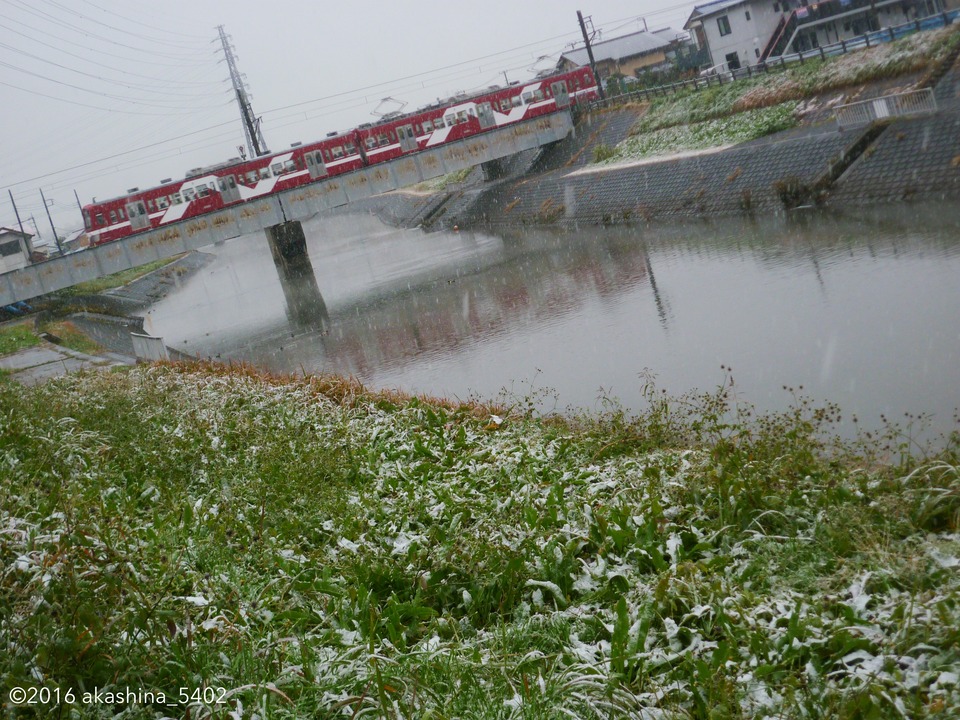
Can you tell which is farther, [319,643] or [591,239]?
[591,239]

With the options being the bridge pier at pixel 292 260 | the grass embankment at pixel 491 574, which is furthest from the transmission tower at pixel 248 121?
the grass embankment at pixel 491 574

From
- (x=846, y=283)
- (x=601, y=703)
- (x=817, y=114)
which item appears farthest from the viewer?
(x=817, y=114)

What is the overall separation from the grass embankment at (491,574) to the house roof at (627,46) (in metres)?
55.9

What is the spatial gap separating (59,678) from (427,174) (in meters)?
34.8

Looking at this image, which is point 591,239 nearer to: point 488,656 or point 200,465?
point 200,465

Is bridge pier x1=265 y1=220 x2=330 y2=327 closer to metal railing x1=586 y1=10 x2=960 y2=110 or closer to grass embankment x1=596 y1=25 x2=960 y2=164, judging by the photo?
grass embankment x1=596 y1=25 x2=960 y2=164

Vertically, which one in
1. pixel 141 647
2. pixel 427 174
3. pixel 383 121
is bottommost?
pixel 141 647

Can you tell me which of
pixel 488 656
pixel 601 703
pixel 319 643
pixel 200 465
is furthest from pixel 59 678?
pixel 200 465

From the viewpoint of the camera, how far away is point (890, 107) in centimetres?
2233

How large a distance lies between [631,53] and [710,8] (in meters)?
14.0

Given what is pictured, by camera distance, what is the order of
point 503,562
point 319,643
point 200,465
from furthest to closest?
point 200,465 < point 503,562 < point 319,643

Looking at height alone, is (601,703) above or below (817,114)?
below

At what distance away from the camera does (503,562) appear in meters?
5.95

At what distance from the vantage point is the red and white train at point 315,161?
3434cm
